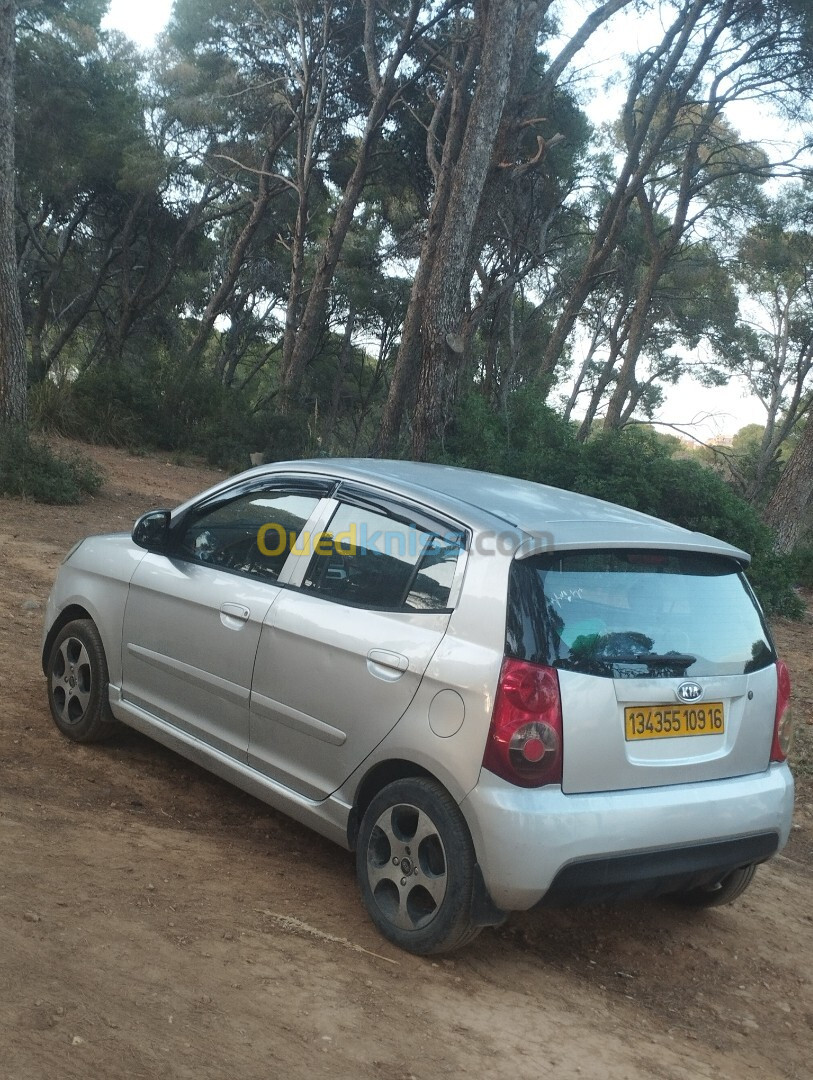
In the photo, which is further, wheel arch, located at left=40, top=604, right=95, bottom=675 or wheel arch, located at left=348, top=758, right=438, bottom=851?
wheel arch, located at left=40, top=604, right=95, bottom=675

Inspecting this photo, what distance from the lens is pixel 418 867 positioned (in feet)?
11.0

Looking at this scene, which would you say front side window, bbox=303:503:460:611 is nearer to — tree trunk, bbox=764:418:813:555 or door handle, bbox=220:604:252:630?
door handle, bbox=220:604:252:630

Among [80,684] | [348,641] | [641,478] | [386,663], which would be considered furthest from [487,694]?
[641,478]

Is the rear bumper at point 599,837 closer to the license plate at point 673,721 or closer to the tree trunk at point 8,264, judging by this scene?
the license plate at point 673,721

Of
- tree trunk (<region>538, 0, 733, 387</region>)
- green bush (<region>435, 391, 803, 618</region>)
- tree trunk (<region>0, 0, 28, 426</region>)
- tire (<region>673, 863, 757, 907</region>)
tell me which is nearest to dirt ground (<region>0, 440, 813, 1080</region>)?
tire (<region>673, 863, 757, 907</region>)

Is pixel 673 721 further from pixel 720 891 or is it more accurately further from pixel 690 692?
pixel 720 891

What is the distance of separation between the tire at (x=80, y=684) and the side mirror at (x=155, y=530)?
0.56m

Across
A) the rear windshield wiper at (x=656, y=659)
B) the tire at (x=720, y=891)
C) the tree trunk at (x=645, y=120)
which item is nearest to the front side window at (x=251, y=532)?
the rear windshield wiper at (x=656, y=659)

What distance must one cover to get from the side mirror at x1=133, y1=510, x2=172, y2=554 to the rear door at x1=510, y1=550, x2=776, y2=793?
79.5 inches

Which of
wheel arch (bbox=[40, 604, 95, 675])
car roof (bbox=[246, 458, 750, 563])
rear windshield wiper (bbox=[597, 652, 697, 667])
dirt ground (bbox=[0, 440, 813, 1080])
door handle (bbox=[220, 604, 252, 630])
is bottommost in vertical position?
dirt ground (bbox=[0, 440, 813, 1080])

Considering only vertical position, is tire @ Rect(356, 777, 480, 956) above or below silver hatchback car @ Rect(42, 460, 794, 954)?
below

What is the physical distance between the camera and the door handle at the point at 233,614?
13.4ft

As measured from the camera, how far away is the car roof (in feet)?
11.3

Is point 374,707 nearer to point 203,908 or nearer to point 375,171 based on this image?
point 203,908
